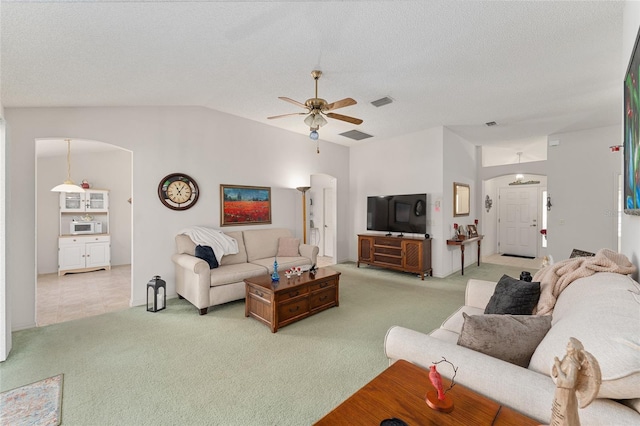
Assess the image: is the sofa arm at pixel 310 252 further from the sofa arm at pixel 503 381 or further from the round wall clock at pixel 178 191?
the sofa arm at pixel 503 381

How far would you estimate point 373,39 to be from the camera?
257 centimetres

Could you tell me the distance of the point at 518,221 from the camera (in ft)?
27.0

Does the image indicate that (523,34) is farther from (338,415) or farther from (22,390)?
(22,390)

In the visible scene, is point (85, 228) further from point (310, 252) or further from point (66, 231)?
point (310, 252)

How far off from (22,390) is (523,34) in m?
5.04

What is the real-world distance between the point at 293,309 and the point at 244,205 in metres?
2.43

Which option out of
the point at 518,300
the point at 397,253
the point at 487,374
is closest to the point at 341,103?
the point at 518,300

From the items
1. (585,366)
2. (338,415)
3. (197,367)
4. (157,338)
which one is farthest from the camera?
(157,338)

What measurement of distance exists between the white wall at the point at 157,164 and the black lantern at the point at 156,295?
0.65 feet

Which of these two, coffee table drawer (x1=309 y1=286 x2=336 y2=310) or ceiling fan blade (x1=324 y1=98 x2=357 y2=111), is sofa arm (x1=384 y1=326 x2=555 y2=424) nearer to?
coffee table drawer (x1=309 y1=286 x2=336 y2=310)

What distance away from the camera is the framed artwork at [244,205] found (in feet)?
15.9

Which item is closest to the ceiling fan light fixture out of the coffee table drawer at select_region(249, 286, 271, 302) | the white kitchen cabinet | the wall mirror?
the coffee table drawer at select_region(249, 286, 271, 302)

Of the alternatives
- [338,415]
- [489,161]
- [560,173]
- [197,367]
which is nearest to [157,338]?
[197,367]

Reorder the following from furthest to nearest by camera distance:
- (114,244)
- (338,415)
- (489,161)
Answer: (489,161) < (114,244) < (338,415)
